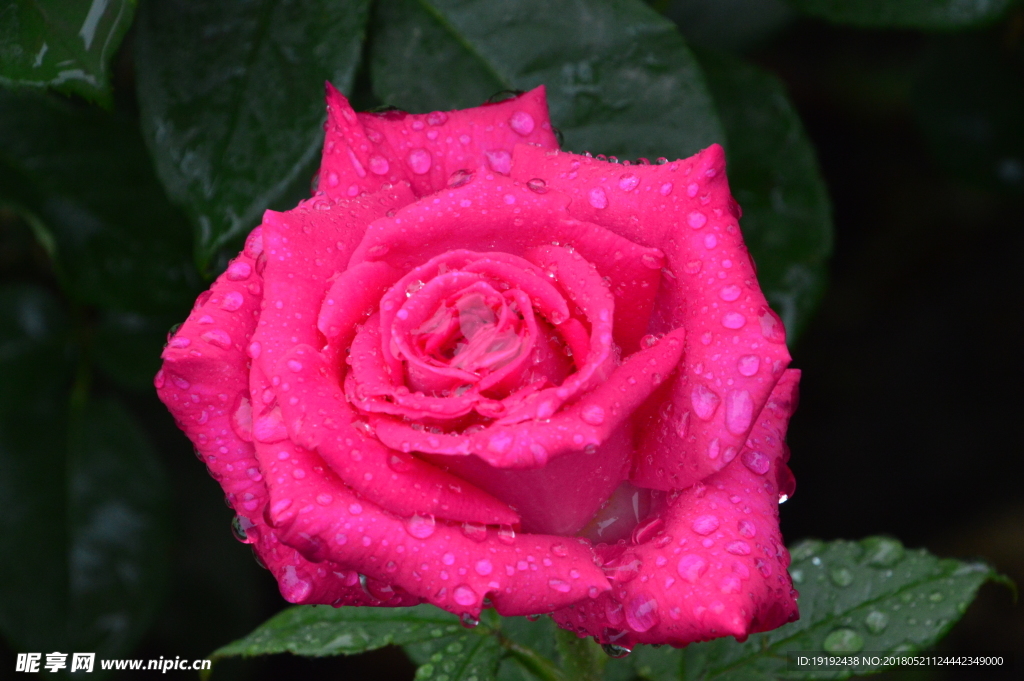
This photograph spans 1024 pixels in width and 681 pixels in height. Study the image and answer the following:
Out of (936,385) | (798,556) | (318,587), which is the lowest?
(936,385)

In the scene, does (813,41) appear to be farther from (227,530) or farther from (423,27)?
(227,530)

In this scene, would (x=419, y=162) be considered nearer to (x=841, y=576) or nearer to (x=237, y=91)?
(x=237, y=91)

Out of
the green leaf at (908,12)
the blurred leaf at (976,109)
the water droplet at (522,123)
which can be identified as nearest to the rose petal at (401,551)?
the water droplet at (522,123)

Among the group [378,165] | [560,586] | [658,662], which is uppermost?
[378,165]

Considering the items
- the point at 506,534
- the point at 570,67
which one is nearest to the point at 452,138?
the point at 570,67

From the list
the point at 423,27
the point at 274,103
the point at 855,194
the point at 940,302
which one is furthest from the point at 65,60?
the point at 940,302

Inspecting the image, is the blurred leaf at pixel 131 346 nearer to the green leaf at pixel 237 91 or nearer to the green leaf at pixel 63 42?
the green leaf at pixel 237 91
